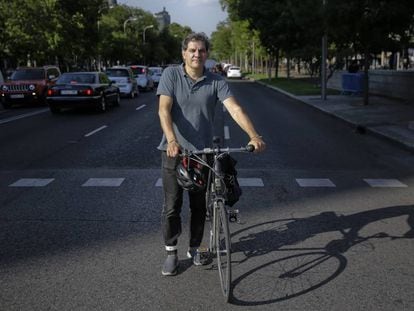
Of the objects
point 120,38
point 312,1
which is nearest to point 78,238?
point 312,1

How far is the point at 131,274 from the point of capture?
4633 mm

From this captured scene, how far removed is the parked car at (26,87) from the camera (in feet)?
76.3

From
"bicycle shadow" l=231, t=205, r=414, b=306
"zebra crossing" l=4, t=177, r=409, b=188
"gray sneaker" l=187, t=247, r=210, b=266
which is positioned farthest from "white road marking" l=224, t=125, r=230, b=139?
"gray sneaker" l=187, t=247, r=210, b=266

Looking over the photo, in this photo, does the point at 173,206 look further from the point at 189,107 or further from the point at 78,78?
the point at 78,78

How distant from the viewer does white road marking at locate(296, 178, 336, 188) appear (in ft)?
27.0

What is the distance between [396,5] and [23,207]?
13.7 m

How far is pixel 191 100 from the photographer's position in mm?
4383

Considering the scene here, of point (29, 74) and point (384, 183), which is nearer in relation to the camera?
point (384, 183)

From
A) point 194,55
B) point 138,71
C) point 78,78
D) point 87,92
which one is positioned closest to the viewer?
point 194,55

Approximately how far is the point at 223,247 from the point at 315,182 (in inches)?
169

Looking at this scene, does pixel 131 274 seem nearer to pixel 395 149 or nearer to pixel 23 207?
pixel 23 207

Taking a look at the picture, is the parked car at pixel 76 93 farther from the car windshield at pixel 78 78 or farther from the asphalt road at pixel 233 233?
the asphalt road at pixel 233 233

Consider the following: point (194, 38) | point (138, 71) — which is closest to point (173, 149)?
point (194, 38)

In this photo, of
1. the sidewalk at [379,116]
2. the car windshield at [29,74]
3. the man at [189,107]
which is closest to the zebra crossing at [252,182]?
the sidewalk at [379,116]
